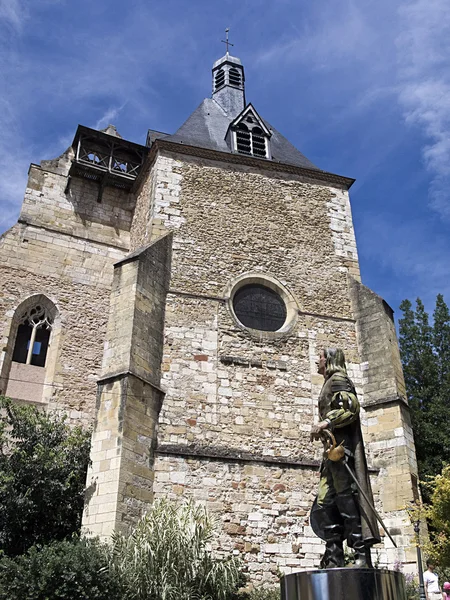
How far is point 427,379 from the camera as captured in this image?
18172 millimetres


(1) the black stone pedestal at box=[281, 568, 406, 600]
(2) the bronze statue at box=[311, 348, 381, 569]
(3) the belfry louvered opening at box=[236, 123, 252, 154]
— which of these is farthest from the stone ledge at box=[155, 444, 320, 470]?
(3) the belfry louvered opening at box=[236, 123, 252, 154]

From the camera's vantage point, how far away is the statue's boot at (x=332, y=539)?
4.95 metres

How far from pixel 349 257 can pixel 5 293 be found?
751 centimetres

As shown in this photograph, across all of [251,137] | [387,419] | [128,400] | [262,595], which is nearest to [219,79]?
[251,137]

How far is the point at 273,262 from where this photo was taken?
515 inches

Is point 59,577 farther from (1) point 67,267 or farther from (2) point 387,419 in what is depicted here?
(1) point 67,267

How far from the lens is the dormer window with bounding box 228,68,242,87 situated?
21531 millimetres

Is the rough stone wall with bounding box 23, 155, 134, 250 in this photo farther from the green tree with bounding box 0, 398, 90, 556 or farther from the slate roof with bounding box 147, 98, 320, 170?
the green tree with bounding box 0, 398, 90, 556

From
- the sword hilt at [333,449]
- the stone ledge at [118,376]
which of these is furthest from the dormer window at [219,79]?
the sword hilt at [333,449]

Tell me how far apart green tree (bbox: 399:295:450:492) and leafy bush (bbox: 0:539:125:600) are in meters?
9.31

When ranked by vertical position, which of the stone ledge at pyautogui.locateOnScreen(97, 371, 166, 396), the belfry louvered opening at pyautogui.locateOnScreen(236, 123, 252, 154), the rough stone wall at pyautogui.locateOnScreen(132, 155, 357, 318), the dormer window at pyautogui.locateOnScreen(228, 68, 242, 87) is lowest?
the stone ledge at pyautogui.locateOnScreen(97, 371, 166, 396)

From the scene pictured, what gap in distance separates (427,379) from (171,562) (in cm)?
1228

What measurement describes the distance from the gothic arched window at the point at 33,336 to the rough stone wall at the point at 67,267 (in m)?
0.24

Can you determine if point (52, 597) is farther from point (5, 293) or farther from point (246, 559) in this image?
point (5, 293)
